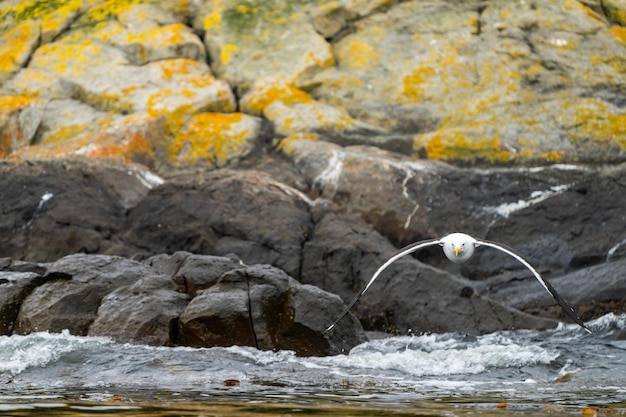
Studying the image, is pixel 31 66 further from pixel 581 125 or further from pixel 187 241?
pixel 581 125

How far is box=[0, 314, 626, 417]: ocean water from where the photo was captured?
6652 mm

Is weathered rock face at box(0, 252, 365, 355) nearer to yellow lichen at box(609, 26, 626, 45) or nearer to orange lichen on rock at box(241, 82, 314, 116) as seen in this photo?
orange lichen on rock at box(241, 82, 314, 116)

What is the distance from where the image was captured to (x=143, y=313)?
10.9 m

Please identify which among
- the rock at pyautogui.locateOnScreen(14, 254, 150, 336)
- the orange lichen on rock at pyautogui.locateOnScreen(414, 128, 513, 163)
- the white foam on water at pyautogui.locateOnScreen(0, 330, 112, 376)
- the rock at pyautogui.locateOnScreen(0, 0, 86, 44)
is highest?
the white foam on water at pyautogui.locateOnScreen(0, 330, 112, 376)

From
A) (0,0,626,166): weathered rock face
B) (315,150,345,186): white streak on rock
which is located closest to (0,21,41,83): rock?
(0,0,626,166): weathered rock face

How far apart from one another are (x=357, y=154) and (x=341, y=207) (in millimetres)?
1271

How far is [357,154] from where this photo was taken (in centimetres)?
1720

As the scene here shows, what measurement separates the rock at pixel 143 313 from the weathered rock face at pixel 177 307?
11mm

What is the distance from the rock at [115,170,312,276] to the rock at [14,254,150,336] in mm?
2970

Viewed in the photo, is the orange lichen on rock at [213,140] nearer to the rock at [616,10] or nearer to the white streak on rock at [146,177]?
the white streak on rock at [146,177]

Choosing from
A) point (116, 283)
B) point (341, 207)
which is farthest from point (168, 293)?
point (341, 207)

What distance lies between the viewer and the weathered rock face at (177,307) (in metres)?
10.8

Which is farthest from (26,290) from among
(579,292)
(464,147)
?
(464,147)

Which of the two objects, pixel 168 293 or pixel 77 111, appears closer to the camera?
pixel 168 293
